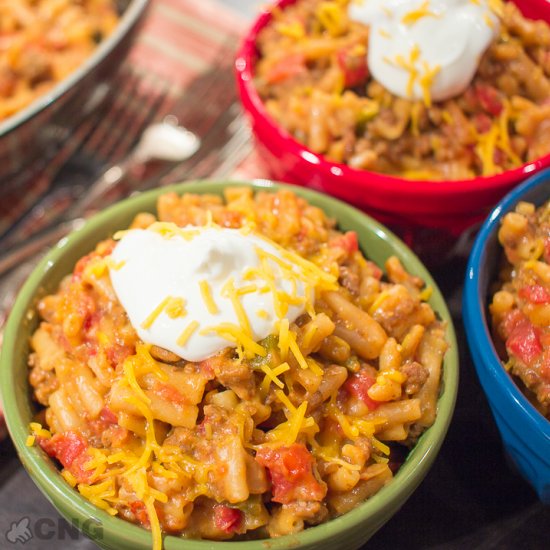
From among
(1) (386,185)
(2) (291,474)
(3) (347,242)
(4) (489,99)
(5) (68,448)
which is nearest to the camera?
(2) (291,474)

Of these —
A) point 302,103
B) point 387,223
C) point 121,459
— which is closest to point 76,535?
point 121,459

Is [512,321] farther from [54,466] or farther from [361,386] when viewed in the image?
[54,466]

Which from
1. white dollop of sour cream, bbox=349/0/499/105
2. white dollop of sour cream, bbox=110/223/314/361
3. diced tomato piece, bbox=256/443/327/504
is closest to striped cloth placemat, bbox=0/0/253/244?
white dollop of sour cream, bbox=349/0/499/105

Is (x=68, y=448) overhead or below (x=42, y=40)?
below

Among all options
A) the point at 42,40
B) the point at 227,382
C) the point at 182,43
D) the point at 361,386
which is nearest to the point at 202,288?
the point at 227,382

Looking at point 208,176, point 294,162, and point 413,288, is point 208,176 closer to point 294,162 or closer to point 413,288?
point 294,162

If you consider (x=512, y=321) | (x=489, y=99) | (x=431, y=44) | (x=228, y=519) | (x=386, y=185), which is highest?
(x=431, y=44)
